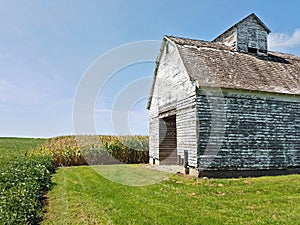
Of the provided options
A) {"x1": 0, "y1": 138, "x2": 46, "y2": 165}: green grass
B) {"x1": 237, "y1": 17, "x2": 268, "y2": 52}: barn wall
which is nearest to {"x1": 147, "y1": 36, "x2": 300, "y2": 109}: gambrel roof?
{"x1": 237, "y1": 17, "x2": 268, "y2": 52}: barn wall

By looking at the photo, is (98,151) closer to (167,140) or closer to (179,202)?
(167,140)

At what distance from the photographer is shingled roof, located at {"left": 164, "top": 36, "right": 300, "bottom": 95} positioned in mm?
12789

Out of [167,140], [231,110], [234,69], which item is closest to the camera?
[231,110]

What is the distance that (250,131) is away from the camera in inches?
497

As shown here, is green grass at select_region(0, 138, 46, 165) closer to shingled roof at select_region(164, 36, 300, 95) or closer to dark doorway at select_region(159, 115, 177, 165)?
dark doorway at select_region(159, 115, 177, 165)

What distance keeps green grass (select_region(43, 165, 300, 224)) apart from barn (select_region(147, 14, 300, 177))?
145 cm

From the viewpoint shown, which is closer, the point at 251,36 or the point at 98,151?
the point at 251,36

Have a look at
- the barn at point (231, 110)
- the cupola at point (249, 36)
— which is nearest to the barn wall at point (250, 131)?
the barn at point (231, 110)

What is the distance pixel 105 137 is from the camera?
23.8 meters

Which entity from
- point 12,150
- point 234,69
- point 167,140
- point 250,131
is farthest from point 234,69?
point 12,150

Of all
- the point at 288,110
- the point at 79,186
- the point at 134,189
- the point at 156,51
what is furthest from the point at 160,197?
the point at 156,51

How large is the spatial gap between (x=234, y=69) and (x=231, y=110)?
2.61 meters

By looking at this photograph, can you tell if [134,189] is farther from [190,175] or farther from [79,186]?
[190,175]

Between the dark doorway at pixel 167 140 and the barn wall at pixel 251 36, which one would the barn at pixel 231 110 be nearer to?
the barn wall at pixel 251 36
